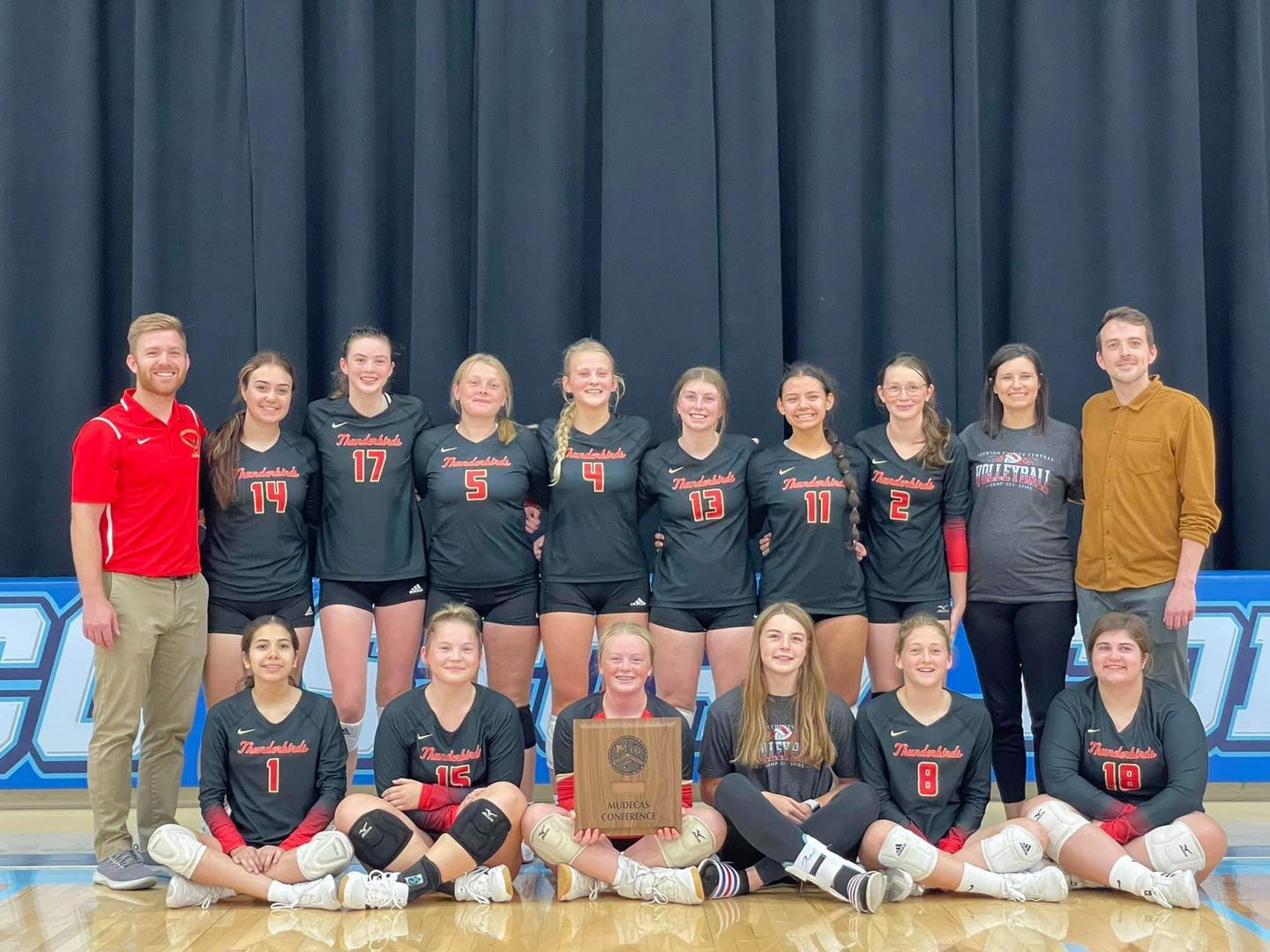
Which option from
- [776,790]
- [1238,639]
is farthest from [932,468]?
[1238,639]

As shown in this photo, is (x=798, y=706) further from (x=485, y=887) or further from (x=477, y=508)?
(x=477, y=508)

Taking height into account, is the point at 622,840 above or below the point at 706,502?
below

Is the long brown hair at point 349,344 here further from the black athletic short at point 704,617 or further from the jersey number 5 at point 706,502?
the black athletic short at point 704,617

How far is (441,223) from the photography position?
18.2 ft

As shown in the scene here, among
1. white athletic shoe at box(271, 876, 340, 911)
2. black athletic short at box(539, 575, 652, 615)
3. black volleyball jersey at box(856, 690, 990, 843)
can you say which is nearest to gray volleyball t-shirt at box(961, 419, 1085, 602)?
black volleyball jersey at box(856, 690, 990, 843)

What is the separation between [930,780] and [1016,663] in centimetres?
73

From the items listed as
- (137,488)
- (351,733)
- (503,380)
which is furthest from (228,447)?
(351,733)

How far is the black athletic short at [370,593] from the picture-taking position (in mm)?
4336

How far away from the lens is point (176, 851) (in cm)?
372

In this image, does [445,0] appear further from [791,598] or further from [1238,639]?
[1238,639]

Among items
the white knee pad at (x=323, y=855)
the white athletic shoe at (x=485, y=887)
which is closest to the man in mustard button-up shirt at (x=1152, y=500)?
the white athletic shoe at (x=485, y=887)

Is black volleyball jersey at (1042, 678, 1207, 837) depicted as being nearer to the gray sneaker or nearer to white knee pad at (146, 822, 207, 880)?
white knee pad at (146, 822, 207, 880)

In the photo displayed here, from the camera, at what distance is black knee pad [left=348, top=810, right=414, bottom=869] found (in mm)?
3746

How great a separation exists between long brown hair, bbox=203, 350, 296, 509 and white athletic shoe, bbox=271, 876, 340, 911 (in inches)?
54.5
